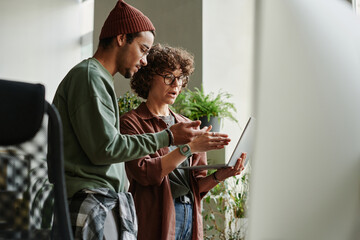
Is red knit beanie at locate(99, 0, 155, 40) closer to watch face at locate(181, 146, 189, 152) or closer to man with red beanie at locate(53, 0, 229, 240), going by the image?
man with red beanie at locate(53, 0, 229, 240)

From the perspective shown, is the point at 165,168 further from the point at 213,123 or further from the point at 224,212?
the point at 224,212

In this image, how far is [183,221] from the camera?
1835 mm

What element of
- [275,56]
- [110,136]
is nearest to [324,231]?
[275,56]

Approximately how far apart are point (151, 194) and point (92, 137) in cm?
63

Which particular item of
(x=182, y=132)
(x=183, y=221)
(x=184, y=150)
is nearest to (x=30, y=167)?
(x=182, y=132)

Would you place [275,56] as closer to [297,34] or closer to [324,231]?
[297,34]

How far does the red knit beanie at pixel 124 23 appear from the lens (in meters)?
1.53

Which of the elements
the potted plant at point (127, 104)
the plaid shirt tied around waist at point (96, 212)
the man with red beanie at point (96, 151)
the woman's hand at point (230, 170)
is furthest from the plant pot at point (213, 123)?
the plaid shirt tied around waist at point (96, 212)

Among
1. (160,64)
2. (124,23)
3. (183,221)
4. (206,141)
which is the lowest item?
(183,221)

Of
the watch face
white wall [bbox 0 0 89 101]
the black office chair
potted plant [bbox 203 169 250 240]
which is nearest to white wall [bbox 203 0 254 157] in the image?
potted plant [bbox 203 169 250 240]

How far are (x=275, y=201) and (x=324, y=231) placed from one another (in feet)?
0.24

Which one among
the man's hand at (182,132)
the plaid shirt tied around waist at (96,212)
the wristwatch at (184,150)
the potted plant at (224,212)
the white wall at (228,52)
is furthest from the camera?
the white wall at (228,52)

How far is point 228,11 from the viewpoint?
4.92 metres

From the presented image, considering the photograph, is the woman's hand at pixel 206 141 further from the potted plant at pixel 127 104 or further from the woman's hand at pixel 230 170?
the potted plant at pixel 127 104
